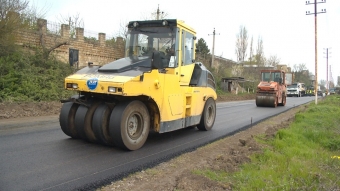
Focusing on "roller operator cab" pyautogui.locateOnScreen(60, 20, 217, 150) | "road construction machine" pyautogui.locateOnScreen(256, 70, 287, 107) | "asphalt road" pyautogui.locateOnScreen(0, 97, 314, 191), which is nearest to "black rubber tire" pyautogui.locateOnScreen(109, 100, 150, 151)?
"roller operator cab" pyautogui.locateOnScreen(60, 20, 217, 150)

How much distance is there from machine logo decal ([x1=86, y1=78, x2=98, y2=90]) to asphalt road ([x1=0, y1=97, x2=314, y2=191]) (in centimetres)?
124

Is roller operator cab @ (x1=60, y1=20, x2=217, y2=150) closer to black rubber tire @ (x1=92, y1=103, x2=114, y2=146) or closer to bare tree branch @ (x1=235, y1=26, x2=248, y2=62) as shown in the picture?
black rubber tire @ (x1=92, y1=103, x2=114, y2=146)

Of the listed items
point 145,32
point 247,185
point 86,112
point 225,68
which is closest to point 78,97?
point 86,112

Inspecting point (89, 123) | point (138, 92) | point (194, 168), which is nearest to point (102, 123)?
point (89, 123)

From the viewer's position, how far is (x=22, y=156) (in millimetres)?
5492

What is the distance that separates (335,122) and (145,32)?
9237mm

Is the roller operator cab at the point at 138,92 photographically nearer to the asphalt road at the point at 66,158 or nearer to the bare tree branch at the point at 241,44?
the asphalt road at the point at 66,158

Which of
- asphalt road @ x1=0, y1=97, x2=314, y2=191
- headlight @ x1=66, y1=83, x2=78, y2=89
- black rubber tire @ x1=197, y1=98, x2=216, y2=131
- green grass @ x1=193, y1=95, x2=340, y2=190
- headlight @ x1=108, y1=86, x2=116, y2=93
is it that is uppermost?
headlight @ x1=66, y1=83, x2=78, y2=89

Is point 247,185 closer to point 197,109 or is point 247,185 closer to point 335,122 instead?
point 197,109

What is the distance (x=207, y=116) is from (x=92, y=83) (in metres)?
4.60


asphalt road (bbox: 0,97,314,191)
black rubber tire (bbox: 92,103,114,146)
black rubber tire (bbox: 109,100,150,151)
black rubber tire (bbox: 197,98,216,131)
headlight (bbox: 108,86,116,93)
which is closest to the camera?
asphalt road (bbox: 0,97,314,191)

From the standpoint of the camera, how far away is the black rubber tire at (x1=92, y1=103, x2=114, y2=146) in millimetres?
6145

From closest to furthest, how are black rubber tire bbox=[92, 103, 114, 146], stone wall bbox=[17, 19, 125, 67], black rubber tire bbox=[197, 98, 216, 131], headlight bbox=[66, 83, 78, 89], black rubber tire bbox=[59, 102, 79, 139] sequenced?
black rubber tire bbox=[92, 103, 114, 146], headlight bbox=[66, 83, 78, 89], black rubber tire bbox=[59, 102, 79, 139], black rubber tire bbox=[197, 98, 216, 131], stone wall bbox=[17, 19, 125, 67]

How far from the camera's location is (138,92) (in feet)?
19.8
